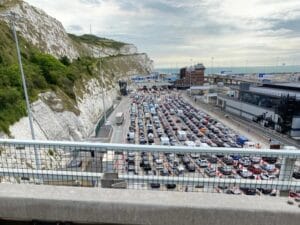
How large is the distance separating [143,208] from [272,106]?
168 feet

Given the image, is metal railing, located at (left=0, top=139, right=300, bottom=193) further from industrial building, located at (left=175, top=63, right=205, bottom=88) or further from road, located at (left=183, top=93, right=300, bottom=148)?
industrial building, located at (left=175, top=63, right=205, bottom=88)

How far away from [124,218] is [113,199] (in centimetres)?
20

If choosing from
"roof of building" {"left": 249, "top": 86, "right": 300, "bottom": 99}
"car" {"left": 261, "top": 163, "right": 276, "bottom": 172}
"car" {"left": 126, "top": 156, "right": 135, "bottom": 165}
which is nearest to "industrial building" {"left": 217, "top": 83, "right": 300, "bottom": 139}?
"roof of building" {"left": 249, "top": 86, "right": 300, "bottom": 99}

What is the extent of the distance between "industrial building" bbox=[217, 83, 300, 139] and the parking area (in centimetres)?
938

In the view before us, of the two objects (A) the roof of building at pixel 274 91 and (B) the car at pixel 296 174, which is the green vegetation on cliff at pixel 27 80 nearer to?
(B) the car at pixel 296 174

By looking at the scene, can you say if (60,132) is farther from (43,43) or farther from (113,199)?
(43,43)

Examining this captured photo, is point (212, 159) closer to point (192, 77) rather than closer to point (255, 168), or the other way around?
point (255, 168)

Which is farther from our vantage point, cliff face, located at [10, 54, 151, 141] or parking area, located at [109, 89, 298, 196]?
cliff face, located at [10, 54, 151, 141]

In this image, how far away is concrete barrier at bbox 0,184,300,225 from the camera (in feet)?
6.91

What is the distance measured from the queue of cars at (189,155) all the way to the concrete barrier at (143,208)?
0.42 m

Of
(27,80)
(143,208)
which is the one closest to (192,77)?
(27,80)

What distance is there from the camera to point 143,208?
84.7 inches

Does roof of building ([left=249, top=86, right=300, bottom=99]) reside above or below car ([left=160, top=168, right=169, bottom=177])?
below

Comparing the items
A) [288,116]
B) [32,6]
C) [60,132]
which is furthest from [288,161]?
[32,6]
